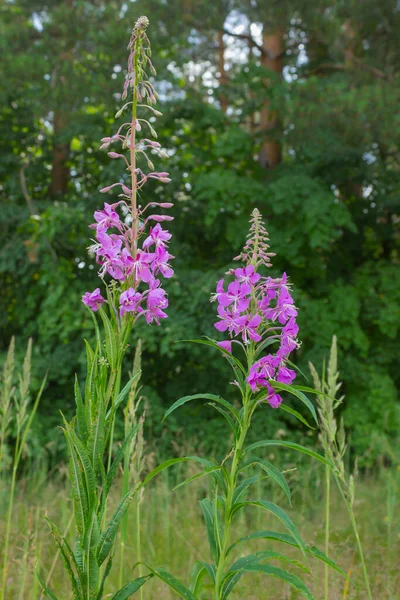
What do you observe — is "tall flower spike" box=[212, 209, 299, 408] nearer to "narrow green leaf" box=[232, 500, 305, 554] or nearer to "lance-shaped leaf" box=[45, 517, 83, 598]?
"narrow green leaf" box=[232, 500, 305, 554]

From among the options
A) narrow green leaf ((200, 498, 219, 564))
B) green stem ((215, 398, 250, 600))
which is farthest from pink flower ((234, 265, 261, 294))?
narrow green leaf ((200, 498, 219, 564))

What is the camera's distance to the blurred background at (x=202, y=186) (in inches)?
291

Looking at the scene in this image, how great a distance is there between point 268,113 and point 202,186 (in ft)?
6.84

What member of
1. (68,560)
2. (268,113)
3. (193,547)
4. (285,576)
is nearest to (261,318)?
(285,576)

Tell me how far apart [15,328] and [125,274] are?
7.23 m

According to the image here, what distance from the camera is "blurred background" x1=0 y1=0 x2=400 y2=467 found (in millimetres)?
7379

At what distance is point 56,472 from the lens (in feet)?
23.7

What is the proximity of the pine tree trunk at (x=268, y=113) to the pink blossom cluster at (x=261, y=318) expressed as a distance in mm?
7519

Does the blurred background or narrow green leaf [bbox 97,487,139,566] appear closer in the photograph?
narrow green leaf [bbox 97,487,139,566]

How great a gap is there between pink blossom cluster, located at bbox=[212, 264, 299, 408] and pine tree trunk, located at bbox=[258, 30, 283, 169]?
24.7ft

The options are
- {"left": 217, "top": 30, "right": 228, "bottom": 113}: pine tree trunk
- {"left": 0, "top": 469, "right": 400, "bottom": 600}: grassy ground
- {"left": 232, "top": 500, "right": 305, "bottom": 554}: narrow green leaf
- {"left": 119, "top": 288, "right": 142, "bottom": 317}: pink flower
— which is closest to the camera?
{"left": 232, "top": 500, "right": 305, "bottom": 554}: narrow green leaf

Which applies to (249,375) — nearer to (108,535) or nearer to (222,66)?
(108,535)

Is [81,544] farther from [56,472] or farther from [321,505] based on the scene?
[56,472]

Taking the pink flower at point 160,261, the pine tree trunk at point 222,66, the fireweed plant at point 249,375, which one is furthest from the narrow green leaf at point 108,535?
the pine tree trunk at point 222,66
